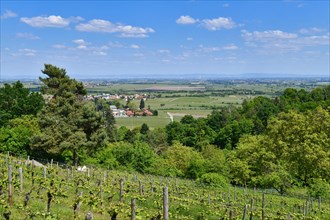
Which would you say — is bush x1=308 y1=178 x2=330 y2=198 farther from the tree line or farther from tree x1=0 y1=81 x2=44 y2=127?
tree x1=0 y1=81 x2=44 y2=127

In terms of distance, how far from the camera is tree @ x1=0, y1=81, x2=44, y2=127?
4544cm

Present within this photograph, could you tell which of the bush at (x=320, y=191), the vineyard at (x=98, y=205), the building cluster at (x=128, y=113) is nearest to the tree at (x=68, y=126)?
the vineyard at (x=98, y=205)

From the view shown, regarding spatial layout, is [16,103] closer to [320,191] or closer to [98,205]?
[98,205]

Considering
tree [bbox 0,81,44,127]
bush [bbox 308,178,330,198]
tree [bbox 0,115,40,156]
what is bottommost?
bush [bbox 308,178,330,198]

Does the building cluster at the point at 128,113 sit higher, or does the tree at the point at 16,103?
the tree at the point at 16,103

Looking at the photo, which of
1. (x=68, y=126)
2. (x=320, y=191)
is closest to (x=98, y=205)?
(x=320, y=191)

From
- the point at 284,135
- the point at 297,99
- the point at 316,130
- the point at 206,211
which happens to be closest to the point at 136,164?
the point at 284,135

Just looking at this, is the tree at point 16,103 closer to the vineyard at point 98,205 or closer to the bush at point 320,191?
the vineyard at point 98,205

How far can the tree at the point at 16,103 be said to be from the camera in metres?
45.4

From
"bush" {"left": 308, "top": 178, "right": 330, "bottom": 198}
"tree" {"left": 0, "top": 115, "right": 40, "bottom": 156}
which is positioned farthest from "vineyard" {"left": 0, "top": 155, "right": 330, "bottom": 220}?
"tree" {"left": 0, "top": 115, "right": 40, "bottom": 156}

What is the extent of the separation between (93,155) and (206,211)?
29.7 m

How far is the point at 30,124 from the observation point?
40000 mm

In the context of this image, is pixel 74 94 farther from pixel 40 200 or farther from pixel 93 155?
pixel 40 200

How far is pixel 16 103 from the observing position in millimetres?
45750
